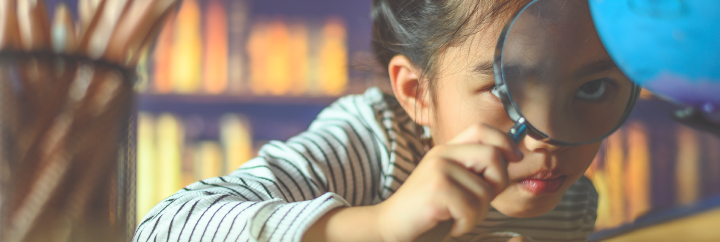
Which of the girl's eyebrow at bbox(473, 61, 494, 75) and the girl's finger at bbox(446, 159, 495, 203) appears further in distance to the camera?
the girl's eyebrow at bbox(473, 61, 494, 75)

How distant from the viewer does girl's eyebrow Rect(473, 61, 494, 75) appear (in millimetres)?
640

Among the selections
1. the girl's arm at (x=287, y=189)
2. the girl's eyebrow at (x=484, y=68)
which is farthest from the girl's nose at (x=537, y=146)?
the girl's arm at (x=287, y=189)

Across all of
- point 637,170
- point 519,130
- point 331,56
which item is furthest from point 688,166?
point 519,130

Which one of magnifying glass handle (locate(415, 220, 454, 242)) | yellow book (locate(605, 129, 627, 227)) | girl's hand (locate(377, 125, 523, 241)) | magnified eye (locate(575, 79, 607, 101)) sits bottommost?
yellow book (locate(605, 129, 627, 227))

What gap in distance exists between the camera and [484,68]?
2.16 ft

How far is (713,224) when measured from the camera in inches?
20.1

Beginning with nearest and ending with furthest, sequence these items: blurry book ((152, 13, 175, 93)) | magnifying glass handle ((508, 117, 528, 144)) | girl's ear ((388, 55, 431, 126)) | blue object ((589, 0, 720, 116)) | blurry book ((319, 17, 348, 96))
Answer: blue object ((589, 0, 720, 116)) → magnifying glass handle ((508, 117, 528, 144)) → girl's ear ((388, 55, 431, 126)) → blurry book ((152, 13, 175, 93)) → blurry book ((319, 17, 348, 96))

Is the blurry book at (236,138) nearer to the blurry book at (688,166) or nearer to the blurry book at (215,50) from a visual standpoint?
the blurry book at (215,50)

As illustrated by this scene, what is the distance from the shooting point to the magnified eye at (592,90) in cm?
54

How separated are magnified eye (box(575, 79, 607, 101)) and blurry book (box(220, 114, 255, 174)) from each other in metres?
1.69

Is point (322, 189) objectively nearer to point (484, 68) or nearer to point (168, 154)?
point (484, 68)

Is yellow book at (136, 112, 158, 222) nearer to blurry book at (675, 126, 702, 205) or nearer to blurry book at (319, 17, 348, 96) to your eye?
blurry book at (319, 17, 348, 96)

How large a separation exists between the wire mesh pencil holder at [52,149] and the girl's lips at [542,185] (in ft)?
1.86

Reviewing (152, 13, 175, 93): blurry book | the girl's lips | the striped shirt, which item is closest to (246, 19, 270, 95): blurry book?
(152, 13, 175, 93): blurry book
